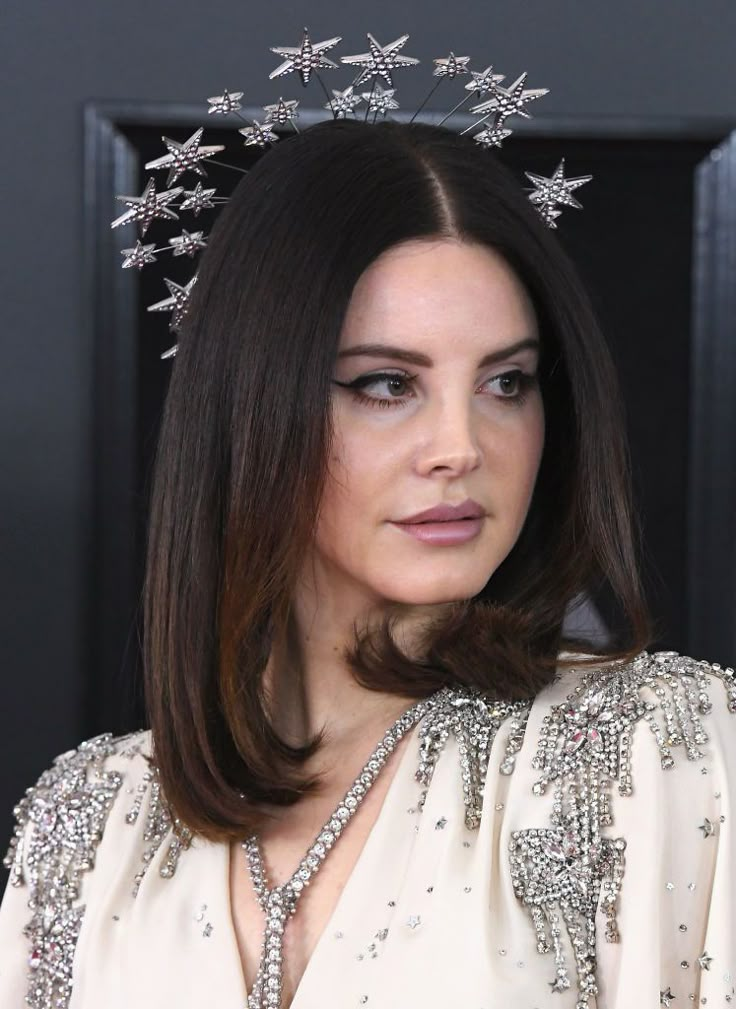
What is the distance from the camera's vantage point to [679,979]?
135cm

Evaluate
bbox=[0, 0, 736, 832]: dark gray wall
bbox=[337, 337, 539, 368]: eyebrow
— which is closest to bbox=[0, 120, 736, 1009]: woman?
bbox=[337, 337, 539, 368]: eyebrow

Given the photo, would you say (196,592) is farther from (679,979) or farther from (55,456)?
(55,456)

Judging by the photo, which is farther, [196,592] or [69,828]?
[69,828]

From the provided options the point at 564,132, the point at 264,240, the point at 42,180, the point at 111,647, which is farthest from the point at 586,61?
the point at 111,647

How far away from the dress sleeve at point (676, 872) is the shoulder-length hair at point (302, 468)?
143 millimetres

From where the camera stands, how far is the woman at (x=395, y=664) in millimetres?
1392

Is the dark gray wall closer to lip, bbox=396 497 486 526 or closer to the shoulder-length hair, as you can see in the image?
the shoulder-length hair

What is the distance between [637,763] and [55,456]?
4.12 ft

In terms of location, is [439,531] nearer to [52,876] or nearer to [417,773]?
[417,773]

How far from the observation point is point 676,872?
4.48 feet

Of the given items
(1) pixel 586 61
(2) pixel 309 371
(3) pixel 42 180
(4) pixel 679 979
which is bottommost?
(4) pixel 679 979

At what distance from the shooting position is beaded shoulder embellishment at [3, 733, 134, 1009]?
5.46ft

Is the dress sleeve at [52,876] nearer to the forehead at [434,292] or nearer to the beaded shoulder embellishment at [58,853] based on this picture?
the beaded shoulder embellishment at [58,853]

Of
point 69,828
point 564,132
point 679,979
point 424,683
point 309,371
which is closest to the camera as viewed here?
point 679,979
